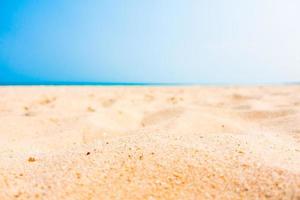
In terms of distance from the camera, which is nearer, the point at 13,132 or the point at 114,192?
the point at 114,192

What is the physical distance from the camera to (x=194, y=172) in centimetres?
156

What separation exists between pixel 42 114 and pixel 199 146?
2375mm

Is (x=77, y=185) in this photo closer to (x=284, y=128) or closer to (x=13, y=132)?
(x=13, y=132)

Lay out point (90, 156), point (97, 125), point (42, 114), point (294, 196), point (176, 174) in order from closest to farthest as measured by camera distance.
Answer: point (294, 196) < point (176, 174) < point (90, 156) < point (97, 125) < point (42, 114)

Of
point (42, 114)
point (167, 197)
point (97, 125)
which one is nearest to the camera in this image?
point (167, 197)

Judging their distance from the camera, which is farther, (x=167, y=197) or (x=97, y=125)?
(x=97, y=125)

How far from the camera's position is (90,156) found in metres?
1.76

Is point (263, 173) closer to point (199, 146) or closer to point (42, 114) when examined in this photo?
point (199, 146)

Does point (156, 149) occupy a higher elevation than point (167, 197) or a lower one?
higher

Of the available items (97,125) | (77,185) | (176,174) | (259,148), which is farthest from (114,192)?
(97,125)

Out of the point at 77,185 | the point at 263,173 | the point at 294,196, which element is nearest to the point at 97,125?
the point at 77,185

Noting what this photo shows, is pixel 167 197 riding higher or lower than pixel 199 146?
A: lower

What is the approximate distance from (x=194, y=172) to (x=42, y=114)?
8.43ft

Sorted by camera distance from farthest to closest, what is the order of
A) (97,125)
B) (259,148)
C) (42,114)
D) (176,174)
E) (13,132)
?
(42,114)
(97,125)
(13,132)
(259,148)
(176,174)
